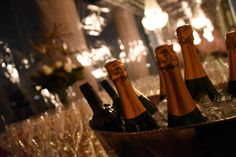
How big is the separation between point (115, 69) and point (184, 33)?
0.63 ft

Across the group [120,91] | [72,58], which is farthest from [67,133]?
[72,58]

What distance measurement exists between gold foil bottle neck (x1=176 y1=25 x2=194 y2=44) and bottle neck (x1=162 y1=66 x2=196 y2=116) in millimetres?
136

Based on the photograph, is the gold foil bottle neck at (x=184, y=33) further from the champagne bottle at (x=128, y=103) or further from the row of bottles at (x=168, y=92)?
the champagne bottle at (x=128, y=103)

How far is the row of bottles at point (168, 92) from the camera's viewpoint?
78 cm

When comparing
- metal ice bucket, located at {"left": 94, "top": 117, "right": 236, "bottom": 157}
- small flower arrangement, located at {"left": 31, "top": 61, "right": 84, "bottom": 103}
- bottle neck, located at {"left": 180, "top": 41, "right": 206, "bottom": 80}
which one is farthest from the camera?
small flower arrangement, located at {"left": 31, "top": 61, "right": 84, "bottom": 103}

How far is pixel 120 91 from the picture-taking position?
0.90 metres

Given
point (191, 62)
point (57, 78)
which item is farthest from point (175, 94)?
point (57, 78)

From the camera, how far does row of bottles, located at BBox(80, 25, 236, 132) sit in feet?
2.55

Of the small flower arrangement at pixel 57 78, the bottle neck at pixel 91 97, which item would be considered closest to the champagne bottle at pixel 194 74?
the bottle neck at pixel 91 97

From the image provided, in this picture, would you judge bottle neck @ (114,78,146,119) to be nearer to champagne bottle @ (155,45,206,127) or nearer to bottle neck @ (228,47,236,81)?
champagne bottle @ (155,45,206,127)

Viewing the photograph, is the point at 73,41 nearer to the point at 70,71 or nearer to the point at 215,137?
the point at 70,71

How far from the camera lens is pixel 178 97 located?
0.80 m

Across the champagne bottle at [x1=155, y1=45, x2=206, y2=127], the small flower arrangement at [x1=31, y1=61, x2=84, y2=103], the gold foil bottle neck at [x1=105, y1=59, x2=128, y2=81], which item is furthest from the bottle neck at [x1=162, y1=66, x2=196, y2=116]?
the small flower arrangement at [x1=31, y1=61, x2=84, y2=103]

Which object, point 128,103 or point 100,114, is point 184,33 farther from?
point 100,114
